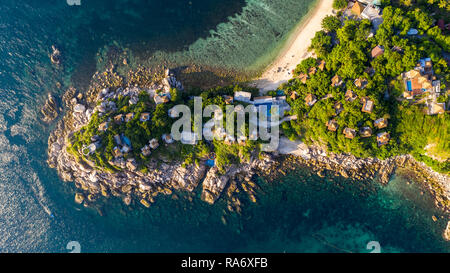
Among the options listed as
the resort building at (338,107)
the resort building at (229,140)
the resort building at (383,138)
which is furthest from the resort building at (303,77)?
the resort building at (229,140)

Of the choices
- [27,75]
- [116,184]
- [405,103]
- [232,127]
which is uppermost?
[27,75]

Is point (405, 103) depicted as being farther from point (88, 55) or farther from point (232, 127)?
point (88, 55)

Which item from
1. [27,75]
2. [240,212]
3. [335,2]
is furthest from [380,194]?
[27,75]

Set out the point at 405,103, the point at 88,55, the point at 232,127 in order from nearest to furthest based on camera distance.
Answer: the point at 405,103 < the point at 232,127 < the point at 88,55

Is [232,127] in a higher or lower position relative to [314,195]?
higher

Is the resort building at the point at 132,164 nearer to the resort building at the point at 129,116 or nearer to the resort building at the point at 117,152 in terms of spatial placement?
the resort building at the point at 117,152

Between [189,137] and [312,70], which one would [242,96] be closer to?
[189,137]
